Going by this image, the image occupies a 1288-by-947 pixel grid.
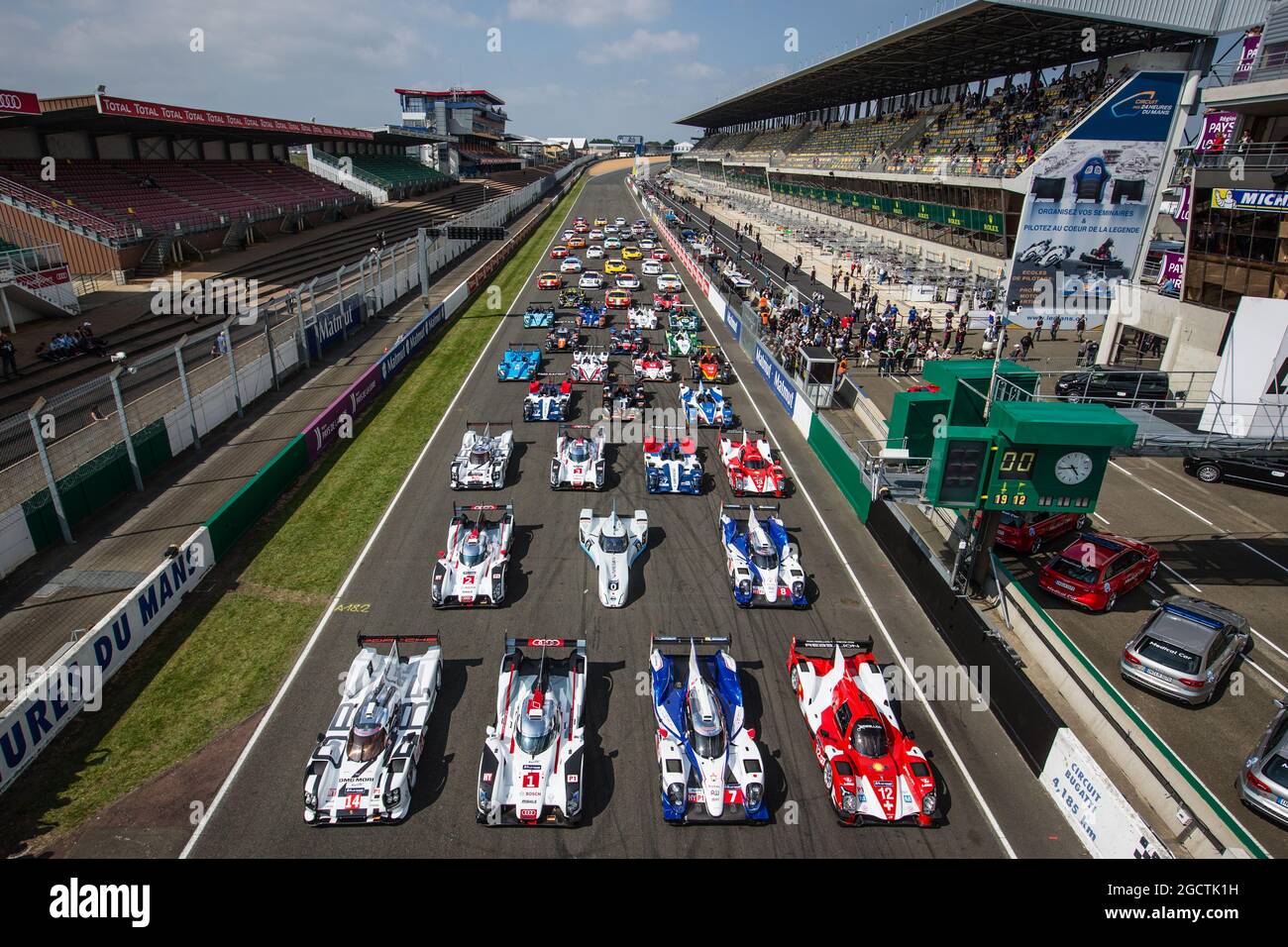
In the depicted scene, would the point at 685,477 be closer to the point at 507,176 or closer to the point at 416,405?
the point at 416,405

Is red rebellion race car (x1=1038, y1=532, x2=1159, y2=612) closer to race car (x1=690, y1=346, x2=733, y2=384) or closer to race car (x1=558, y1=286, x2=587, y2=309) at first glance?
race car (x1=690, y1=346, x2=733, y2=384)

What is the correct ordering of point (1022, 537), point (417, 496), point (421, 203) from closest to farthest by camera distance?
point (1022, 537) → point (417, 496) → point (421, 203)

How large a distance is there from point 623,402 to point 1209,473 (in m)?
19.4

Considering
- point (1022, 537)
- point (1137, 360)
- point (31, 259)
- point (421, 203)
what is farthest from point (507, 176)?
point (1022, 537)

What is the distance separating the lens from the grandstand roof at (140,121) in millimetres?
35375

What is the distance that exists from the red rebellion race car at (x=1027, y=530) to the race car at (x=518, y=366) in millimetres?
19316

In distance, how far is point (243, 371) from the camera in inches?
998

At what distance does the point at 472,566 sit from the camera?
15.8 meters

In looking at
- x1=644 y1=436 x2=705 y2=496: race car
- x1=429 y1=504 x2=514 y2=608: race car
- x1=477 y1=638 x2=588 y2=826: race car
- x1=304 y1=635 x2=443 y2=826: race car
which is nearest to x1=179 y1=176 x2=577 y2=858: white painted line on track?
x1=304 y1=635 x2=443 y2=826: race car

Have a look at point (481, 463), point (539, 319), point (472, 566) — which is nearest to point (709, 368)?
point (539, 319)

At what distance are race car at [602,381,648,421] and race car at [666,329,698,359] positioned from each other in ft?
23.6

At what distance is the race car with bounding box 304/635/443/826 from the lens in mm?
10297

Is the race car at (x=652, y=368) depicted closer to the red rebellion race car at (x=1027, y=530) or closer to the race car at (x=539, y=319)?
the race car at (x=539, y=319)
